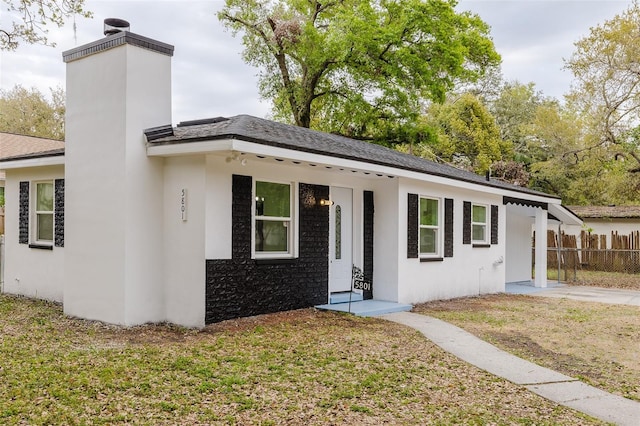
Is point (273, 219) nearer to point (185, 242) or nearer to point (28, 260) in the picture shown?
point (185, 242)

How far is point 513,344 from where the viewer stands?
775cm

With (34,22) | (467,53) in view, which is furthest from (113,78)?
(467,53)

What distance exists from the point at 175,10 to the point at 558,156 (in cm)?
2166

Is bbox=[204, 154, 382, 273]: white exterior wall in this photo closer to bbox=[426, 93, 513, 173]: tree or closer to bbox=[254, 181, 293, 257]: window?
bbox=[254, 181, 293, 257]: window

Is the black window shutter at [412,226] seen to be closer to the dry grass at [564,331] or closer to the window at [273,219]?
the dry grass at [564,331]

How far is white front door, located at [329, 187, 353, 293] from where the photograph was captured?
34.8 ft

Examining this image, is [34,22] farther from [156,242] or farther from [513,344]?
[513,344]

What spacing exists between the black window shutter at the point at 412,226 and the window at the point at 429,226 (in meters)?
0.38

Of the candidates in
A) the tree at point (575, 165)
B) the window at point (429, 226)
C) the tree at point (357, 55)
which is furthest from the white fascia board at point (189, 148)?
the tree at point (575, 165)

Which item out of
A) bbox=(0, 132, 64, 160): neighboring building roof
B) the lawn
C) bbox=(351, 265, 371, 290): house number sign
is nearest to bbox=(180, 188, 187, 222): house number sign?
the lawn

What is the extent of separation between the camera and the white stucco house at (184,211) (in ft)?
26.7

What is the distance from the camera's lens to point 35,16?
28.5 feet

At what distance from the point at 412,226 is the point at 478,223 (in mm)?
3422

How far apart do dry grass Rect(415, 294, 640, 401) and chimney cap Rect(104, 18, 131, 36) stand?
24.8 ft
